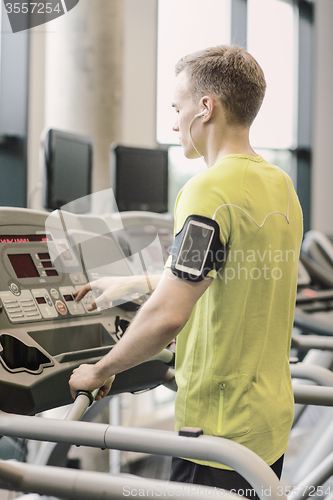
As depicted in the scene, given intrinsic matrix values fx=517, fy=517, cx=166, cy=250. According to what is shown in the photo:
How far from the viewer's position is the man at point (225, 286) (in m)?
0.97

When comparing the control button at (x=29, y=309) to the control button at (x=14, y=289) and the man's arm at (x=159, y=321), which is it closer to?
the control button at (x=14, y=289)

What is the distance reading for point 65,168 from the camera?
2.41 metres

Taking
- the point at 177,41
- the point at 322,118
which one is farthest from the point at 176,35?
the point at 322,118

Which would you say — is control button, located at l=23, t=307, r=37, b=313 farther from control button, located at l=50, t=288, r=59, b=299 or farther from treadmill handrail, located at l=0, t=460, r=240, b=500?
treadmill handrail, located at l=0, t=460, r=240, b=500

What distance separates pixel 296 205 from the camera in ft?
3.74

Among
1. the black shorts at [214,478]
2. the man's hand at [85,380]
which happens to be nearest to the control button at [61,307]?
the man's hand at [85,380]

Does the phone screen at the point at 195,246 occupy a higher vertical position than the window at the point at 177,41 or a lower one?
lower

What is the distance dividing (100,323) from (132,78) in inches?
116

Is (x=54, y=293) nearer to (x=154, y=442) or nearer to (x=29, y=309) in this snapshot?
(x=29, y=309)

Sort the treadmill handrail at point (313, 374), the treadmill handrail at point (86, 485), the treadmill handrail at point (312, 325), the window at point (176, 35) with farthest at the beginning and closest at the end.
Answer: the window at point (176, 35) < the treadmill handrail at point (312, 325) < the treadmill handrail at point (313, 374) < the treadmill handrail at point (86, 485)

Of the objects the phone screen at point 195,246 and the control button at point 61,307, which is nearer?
the phone screen at point 195,246

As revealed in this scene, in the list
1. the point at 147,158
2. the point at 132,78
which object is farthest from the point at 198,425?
the point at 132,78

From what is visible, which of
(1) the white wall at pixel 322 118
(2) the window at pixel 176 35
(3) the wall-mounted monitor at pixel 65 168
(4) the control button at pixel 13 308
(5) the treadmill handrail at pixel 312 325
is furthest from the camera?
(1) the white wall at pixel 322 118

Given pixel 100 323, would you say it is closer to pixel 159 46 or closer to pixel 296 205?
pixel 296 205
